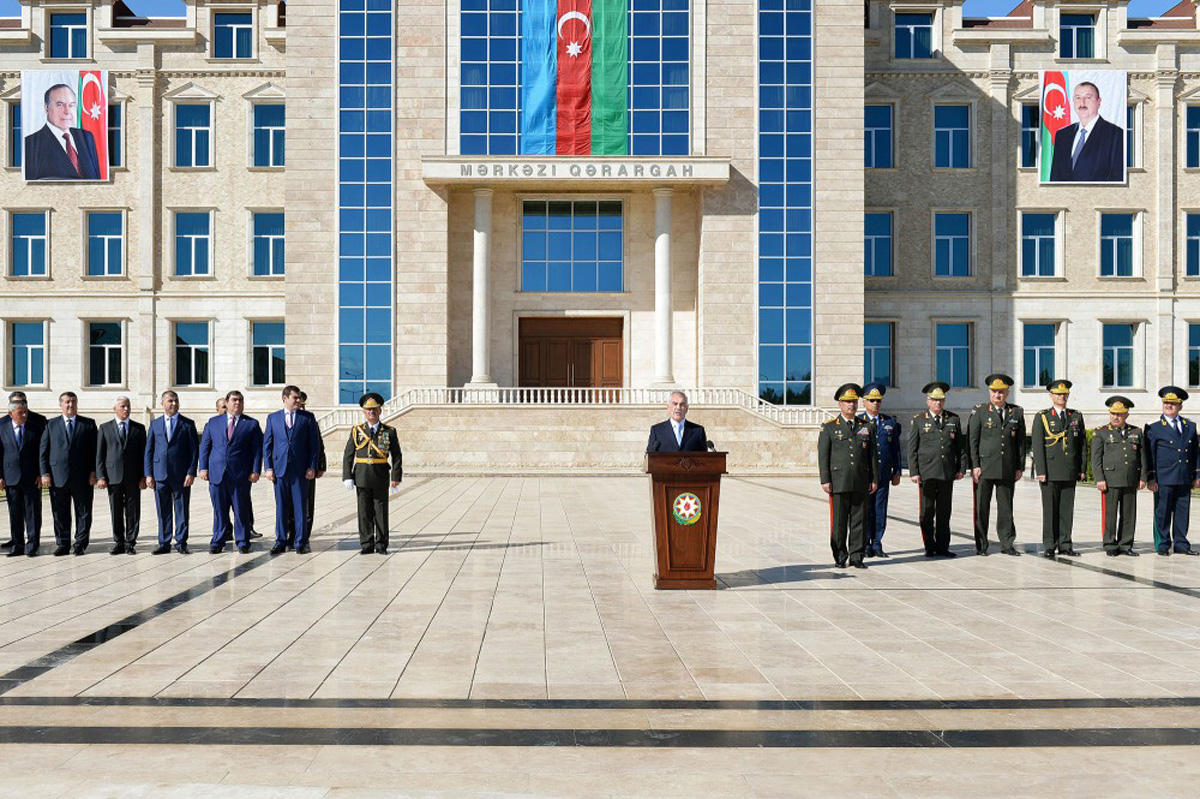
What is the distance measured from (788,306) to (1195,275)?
16.7m

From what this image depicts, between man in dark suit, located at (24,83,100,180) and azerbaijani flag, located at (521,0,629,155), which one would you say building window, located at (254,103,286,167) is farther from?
azerbaijani flag, located at (521,0,629,155)

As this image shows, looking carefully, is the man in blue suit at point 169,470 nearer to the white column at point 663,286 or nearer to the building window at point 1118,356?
the white column at point 663,286

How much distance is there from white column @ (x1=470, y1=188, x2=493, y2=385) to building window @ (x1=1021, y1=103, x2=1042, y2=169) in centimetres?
2060

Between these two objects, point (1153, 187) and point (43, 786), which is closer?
point (43, 786)

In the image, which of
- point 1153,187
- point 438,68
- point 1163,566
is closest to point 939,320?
point 1153,187

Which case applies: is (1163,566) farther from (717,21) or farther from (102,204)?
(102,204)

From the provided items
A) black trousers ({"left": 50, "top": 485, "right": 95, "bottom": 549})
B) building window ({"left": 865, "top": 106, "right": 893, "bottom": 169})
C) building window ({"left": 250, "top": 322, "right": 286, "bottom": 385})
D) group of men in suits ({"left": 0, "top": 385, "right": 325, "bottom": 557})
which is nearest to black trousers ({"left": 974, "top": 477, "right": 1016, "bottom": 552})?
group of men in suits ({"left": 0, "top": 385, "right": 325, "bottom": 557})

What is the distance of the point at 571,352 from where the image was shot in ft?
133

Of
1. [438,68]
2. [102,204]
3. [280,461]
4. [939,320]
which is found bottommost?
[280,461]

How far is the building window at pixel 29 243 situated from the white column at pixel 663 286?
23.5 metres

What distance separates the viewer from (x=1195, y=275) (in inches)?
1610

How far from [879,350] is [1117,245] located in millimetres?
9905

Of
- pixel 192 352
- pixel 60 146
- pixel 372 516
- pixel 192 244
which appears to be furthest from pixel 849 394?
pixel 60 146

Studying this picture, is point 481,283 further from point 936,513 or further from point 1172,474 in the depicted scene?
point 1172,474
